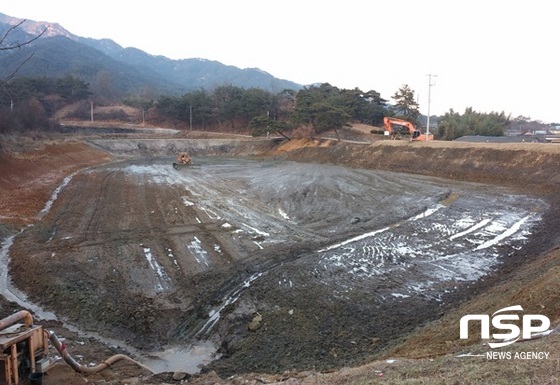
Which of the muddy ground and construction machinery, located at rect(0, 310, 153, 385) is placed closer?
construction machinery, located at rect(0, 310, 153, 385)

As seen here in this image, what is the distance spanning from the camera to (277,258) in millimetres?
12492

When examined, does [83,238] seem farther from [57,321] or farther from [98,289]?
[57,321]

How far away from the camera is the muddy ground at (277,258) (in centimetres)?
832

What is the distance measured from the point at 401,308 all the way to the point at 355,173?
2080 centimetres

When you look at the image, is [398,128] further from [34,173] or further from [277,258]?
[277,258]

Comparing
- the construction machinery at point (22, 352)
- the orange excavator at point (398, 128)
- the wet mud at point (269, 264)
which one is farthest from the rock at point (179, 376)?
the orange excavator at point (398, 128)

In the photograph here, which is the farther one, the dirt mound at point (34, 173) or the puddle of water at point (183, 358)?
the dirt mound at point (34, 173)

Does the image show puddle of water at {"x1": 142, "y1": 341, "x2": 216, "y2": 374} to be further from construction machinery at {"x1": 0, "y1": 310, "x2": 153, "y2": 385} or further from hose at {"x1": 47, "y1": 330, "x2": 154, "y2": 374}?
construction machinery at {"x1": 0, "y1": 310, "x2": 153, "y2": 385}

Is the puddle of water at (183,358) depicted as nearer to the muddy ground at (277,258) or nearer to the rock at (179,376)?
the muddy ground at (277,258)

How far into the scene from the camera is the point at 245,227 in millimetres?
16062

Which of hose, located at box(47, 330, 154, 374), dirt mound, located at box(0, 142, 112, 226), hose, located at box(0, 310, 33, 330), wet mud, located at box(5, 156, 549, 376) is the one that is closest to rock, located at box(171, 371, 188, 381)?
hose, located at box(47, 330, 154, 374)

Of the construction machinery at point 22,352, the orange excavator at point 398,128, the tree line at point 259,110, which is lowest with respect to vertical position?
the construction machinery at point 22,352

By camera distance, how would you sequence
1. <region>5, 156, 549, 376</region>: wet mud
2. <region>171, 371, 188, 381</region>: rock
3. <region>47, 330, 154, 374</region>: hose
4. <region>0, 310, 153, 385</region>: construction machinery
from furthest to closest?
<region>5, 156, 549, 376</region>: wet mud
<region>171, 371, 188, 381</region>: rock
<region>47, 330, 154, 374</region>: hose
<region>0, 310, 153, 385</region>: construction machinery

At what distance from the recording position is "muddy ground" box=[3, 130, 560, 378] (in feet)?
27.3
